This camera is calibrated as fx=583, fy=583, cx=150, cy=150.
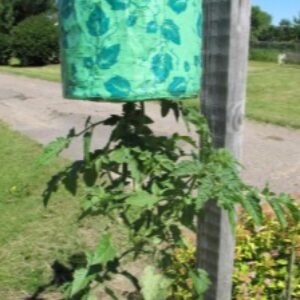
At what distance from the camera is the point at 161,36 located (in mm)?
1914

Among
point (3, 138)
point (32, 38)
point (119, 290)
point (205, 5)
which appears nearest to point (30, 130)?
point (3, 138)

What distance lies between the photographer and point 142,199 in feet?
6.46

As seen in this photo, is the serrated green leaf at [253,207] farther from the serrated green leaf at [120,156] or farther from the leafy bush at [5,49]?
the leafy bush at [5,49]

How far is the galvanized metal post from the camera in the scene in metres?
2.23

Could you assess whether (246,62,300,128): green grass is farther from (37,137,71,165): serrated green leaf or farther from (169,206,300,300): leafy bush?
(37,137,71,165): serrated green leaf

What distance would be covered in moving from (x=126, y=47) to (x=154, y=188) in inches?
20.0

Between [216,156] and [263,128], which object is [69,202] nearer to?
[216,156]

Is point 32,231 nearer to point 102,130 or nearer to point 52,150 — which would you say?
point 52,150

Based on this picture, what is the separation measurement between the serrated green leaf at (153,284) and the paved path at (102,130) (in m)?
3.14

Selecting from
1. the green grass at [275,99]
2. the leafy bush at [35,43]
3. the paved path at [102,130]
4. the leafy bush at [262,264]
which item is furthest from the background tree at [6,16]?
the leafy bush at [262,264]

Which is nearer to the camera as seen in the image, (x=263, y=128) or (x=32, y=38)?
(x=263, y=128)

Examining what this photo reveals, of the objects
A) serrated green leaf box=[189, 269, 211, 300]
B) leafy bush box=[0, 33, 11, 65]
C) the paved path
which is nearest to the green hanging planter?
serrated green leaf box=[189, 269, 211, 300]

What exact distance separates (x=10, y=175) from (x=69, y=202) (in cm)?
122

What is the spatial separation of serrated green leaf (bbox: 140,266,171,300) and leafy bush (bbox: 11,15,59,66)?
71.4ft
